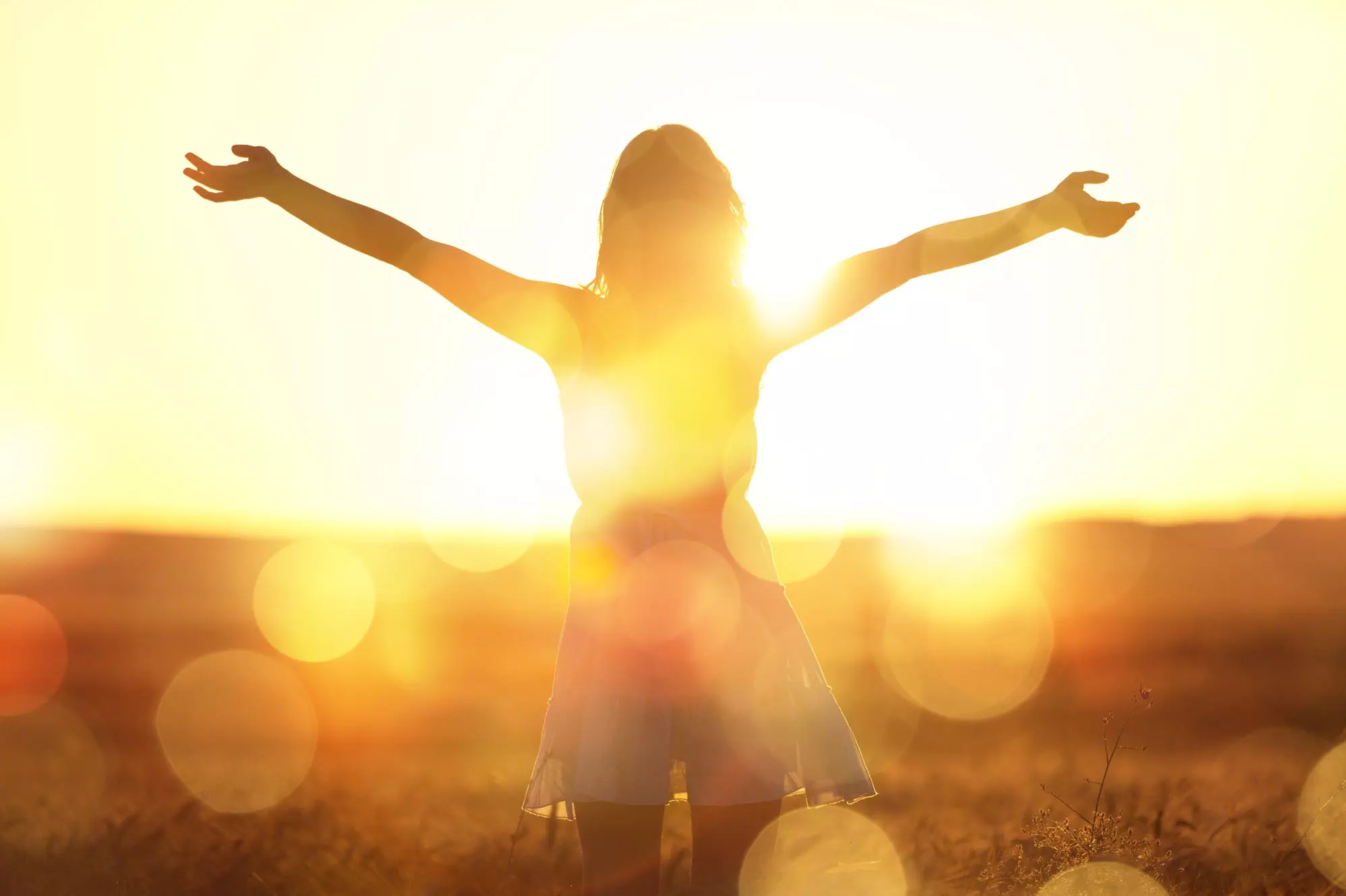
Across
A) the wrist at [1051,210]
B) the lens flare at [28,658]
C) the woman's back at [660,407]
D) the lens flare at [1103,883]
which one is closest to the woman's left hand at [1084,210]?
the wrist at [1051,210]

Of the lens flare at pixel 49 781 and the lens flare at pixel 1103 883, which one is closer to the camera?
the lens flare at pixel 1103 883

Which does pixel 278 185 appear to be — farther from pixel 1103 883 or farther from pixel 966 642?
pixel 966 642

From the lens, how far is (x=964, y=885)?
4.95 m

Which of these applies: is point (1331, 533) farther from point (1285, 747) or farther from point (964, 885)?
point (964, 885)

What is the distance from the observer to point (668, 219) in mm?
3096

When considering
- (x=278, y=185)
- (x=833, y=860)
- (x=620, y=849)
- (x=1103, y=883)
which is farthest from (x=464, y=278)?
(x=1103, y=883)

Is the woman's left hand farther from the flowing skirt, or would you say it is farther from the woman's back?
the flowing skirt

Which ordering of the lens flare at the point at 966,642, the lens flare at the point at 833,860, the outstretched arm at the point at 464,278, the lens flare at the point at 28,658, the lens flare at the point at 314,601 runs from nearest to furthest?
the outstretched arm at the point at 464,278
the lens flare at the point at 833,860
the lens flare at the point at 28,658
the lens flare at the point at 966,642
the lens flare at the point at 314,601

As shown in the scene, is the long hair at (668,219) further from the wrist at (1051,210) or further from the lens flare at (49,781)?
the lens flare at (49,781)

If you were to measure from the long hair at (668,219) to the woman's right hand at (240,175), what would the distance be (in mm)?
1026

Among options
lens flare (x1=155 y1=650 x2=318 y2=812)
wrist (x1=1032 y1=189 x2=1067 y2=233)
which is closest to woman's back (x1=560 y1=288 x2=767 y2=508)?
wrist (x1=1032 y1=189 x2=1067 y2=233)

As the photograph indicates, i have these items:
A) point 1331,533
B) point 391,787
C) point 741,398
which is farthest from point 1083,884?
point 1331,533

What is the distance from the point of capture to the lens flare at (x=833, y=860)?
450 cm

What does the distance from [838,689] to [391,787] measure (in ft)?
35.2
